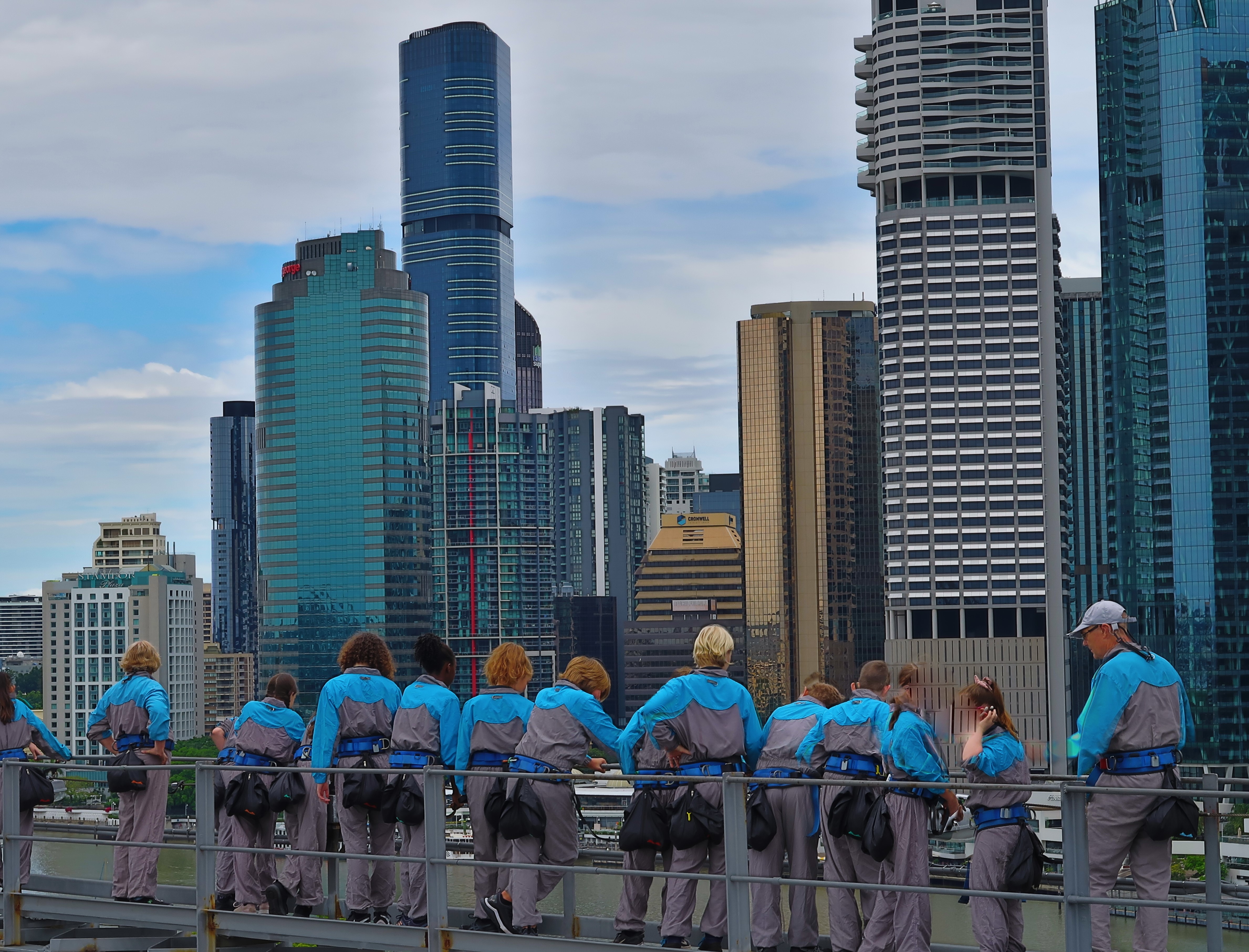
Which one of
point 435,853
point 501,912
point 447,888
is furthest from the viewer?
point 501,912

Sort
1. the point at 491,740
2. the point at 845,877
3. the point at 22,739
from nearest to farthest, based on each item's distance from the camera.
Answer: the point at 845,877, the point at 491,740, the point at 22,739

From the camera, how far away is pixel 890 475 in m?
166

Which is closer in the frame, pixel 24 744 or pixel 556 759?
pixel 556 759

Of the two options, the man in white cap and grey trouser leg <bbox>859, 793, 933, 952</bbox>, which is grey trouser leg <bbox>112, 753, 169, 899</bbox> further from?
the man in white cap

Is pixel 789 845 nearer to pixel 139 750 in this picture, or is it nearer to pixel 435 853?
pixel 435 853

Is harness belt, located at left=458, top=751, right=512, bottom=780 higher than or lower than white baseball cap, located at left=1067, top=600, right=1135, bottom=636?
lower

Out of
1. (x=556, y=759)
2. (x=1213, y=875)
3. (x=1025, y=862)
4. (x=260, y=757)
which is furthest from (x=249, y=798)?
(x=1213, y=875)

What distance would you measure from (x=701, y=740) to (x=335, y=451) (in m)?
176

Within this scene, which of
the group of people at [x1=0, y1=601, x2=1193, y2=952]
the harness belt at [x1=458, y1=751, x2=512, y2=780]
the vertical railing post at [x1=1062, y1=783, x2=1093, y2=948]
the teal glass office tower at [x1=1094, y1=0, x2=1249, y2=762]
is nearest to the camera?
the vertical railing post at [x1=1062, y1=783, x2=1093, y2=948]

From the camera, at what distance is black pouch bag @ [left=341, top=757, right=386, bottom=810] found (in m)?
9.13

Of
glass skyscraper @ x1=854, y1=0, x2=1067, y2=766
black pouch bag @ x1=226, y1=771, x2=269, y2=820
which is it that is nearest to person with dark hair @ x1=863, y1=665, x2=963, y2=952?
black pouch bag @ x1=226, y1=771, x2=269, y2=820

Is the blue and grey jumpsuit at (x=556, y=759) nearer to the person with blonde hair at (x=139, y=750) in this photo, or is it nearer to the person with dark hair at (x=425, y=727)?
the person with dark hair at (x=425, y=727)

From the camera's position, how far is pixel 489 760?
899cm

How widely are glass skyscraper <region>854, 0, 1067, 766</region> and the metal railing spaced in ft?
479
